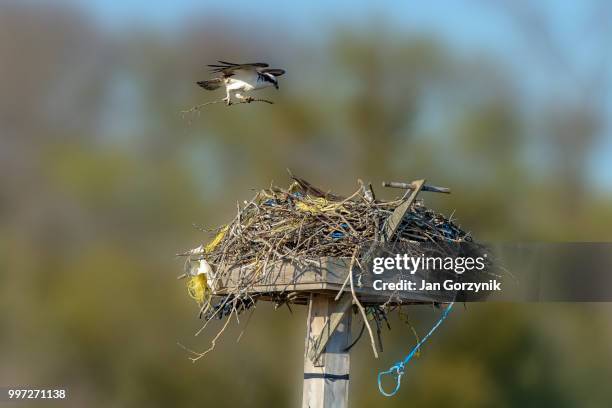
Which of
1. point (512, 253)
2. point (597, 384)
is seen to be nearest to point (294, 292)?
point (512, 253)

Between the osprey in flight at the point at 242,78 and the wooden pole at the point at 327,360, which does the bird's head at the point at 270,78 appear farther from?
the wooden pole at the point at 327,360

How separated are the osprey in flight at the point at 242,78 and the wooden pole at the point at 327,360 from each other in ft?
4.40

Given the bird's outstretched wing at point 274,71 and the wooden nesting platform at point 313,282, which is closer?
the wooden nesting platform at point 313,282

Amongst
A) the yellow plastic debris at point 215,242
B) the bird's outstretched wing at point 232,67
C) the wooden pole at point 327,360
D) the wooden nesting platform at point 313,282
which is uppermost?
the bird's outstretched wing at point 232,67

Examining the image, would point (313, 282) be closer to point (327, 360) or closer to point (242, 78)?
point (327, 360)

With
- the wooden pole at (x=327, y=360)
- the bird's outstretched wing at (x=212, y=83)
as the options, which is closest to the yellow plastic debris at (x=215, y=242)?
the wooden pole at (x=327, y=360)

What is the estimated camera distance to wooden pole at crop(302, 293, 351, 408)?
4.20 metres

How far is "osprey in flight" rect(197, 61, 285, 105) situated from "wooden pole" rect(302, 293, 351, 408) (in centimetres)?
134

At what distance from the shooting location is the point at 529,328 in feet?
27.5

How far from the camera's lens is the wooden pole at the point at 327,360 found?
420 centimetres

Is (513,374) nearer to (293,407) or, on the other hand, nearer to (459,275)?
(293,407)

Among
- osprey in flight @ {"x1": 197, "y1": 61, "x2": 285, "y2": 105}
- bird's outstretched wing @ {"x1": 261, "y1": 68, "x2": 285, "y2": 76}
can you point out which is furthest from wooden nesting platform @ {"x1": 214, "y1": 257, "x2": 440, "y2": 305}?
bird's outstretched wing @ {"x1": 261, "y1": 68, "x2": 285, "y2": 76}

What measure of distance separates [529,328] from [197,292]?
4.40m

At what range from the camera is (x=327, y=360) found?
4.24 metres
